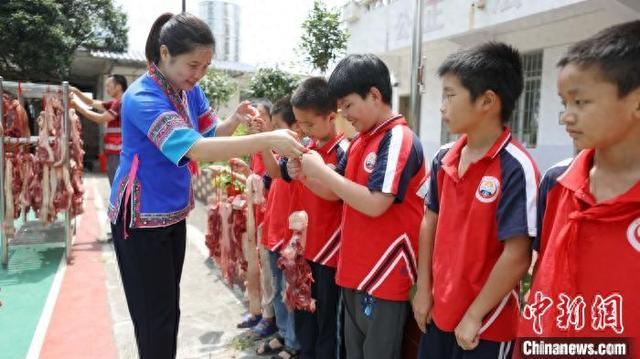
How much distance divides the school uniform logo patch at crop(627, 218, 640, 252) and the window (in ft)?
26.0

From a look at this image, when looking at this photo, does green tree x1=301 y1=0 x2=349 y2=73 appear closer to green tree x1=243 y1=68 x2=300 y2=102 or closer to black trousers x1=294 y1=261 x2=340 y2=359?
green tree x1=243 y1=68 x2=300 y2=102

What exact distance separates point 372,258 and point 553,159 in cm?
717

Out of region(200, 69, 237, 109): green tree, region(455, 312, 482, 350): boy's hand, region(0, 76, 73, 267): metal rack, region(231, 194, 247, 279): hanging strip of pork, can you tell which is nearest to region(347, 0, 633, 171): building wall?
region(231, 194, 247, 279): hanging strip of pork

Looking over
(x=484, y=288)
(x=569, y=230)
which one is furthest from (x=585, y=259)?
(x=484, y=288)

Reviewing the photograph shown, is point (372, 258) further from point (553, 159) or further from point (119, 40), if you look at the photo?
point (119, 40)

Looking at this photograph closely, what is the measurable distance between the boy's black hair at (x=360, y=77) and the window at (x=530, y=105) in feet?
23.6

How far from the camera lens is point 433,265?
188 centimetres

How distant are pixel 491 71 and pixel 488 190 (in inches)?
17.6

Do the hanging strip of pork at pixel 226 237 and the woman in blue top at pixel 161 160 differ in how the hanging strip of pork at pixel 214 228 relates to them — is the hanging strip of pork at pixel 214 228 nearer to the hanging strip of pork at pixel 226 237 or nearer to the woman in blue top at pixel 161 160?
the hanging strip of pork at pixel 226 237

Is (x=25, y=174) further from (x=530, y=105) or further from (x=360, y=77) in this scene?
(x=530, y=105)

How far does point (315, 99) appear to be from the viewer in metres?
2.77

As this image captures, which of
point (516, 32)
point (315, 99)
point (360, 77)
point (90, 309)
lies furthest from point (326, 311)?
point (516, 32)

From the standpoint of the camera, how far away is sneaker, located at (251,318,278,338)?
11.8ft

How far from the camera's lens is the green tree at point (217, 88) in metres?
19.4
